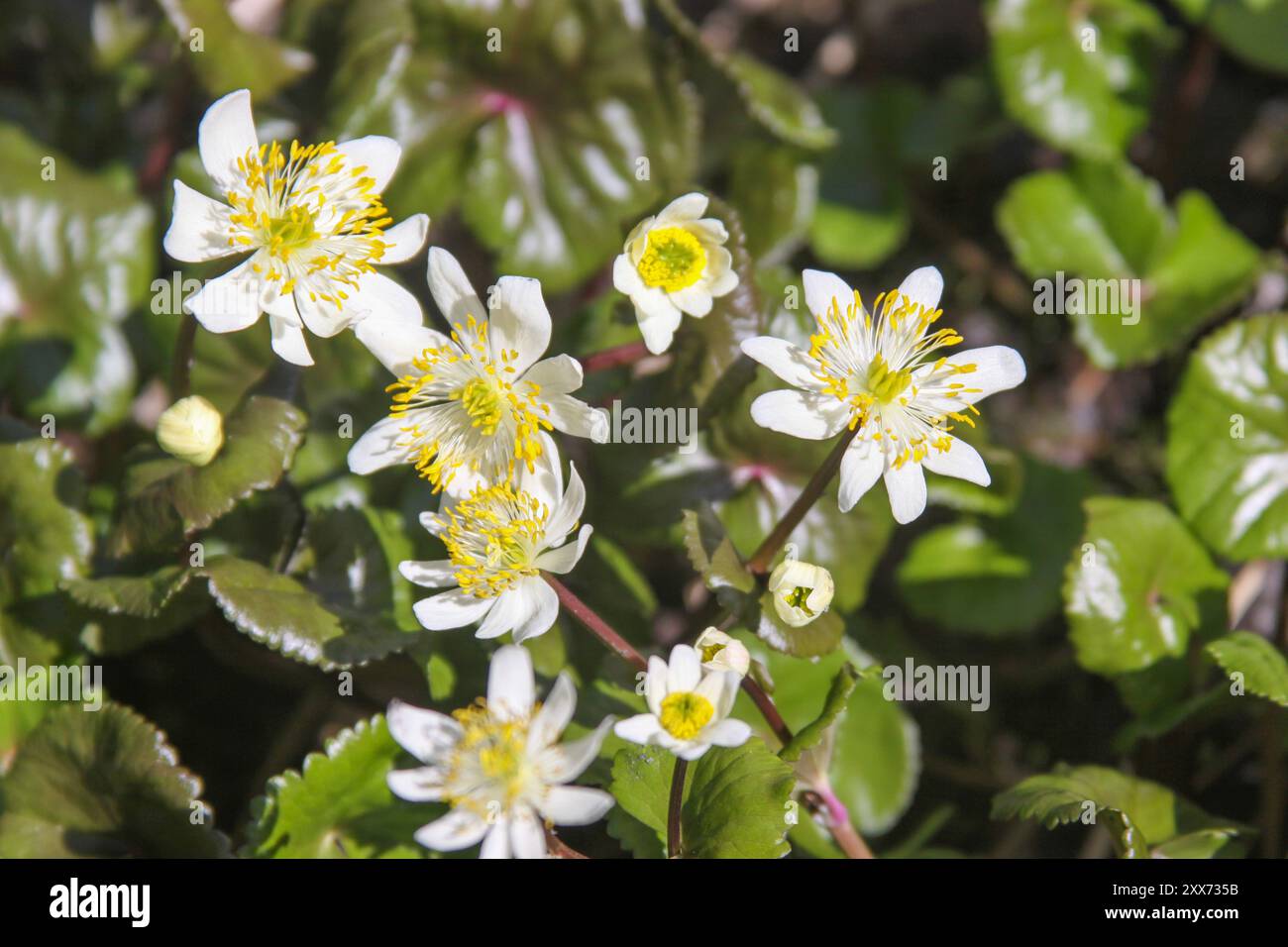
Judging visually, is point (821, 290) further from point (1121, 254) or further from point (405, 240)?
point (1121, 254)

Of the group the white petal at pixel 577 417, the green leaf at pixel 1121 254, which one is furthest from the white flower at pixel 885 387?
the green leaf at pixel 1121 254

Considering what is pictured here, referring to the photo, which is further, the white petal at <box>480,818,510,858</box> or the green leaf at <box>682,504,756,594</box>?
Result: the green leaf at <box>682,504,756,594</box>


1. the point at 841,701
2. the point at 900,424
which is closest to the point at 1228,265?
the point at 900,424

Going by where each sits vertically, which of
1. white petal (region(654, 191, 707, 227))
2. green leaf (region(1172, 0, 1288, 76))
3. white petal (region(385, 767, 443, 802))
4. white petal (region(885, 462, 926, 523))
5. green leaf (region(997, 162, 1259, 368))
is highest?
green leaf (region(1172, 0, 1288, 76))

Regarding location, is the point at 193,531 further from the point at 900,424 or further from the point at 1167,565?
the point at 1167,565

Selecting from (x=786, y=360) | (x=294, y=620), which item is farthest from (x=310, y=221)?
(x=786, y=360)

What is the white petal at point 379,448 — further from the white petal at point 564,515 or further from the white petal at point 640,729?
the white petal at point 640,729

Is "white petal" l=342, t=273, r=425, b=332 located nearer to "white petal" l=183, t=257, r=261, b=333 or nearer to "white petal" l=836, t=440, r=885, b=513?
"white petal" l=183, t=257, r=261, b=333

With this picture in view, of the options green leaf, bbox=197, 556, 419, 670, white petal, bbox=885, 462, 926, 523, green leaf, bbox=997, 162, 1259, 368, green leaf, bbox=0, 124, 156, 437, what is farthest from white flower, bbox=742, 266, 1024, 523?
green leaf, bbox=0, 124, 156, 437
